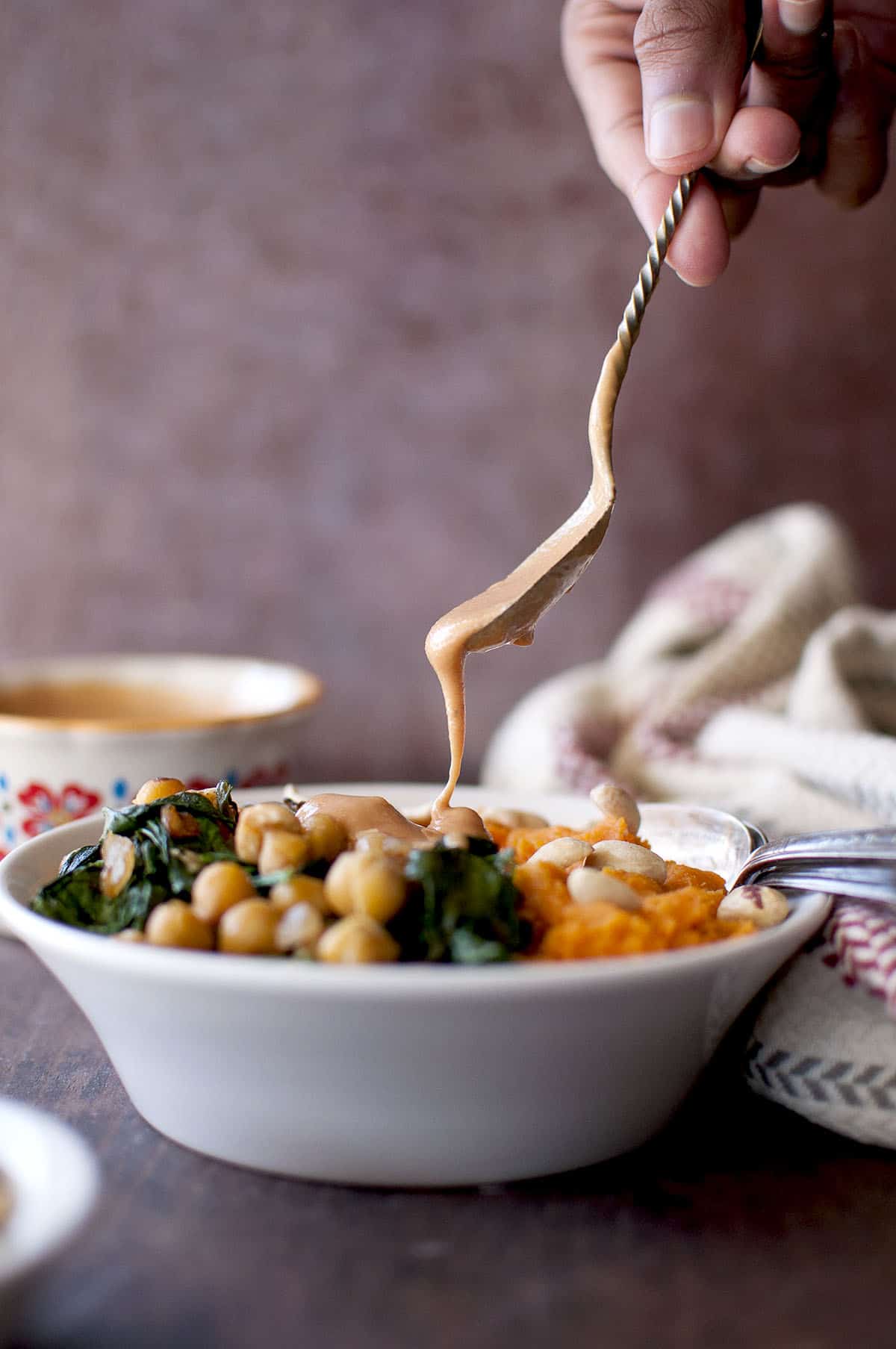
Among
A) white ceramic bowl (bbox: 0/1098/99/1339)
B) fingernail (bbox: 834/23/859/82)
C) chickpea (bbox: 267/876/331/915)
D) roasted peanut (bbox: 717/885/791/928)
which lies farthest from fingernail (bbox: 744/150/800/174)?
white ceramic bowl (bbox: 0/1098/99/1339)

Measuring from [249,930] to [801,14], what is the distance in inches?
41.2

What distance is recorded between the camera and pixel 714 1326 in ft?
2.35

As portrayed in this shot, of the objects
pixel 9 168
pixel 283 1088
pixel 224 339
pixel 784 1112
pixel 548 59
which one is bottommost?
pixel 784 1112

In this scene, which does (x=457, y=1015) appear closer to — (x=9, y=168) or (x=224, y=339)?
(x=224, y=339)

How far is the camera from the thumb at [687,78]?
1211mm

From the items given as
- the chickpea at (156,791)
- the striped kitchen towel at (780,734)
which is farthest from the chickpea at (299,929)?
the striped kitchen towel at (780,734)

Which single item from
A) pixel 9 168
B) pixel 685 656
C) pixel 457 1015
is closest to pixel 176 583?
pixel 9 168

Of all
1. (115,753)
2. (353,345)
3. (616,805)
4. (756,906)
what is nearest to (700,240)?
(616,805)

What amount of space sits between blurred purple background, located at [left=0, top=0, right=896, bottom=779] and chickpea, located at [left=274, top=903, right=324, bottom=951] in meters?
1.55

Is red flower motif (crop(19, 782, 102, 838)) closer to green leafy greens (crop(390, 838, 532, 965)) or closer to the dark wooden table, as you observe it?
the dark wooden table

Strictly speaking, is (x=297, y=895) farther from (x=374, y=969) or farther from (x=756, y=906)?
(x=756, y=906)

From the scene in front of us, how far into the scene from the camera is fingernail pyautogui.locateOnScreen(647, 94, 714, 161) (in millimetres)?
1207

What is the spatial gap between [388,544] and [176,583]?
0.40 meters

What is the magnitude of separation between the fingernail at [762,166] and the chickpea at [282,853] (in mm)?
790
